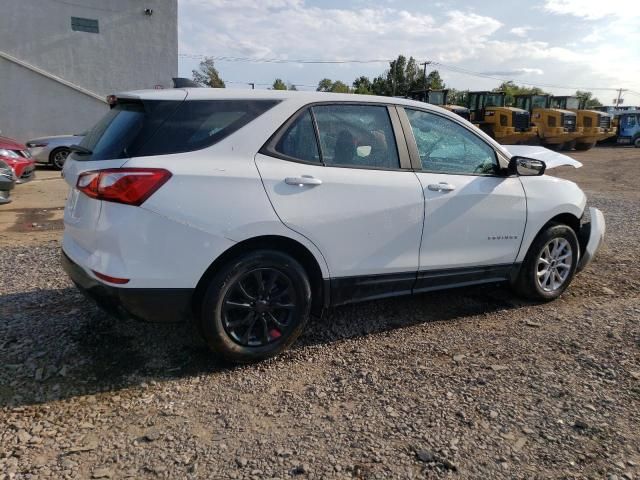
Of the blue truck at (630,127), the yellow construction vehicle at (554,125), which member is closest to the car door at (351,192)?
the yellow construction vehicle at (554,125)

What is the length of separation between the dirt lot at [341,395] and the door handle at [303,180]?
3.99 ft

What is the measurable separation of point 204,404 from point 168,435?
32 cm

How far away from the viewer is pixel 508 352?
11.9 feet

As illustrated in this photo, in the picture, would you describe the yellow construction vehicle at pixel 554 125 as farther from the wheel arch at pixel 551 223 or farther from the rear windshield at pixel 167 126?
the rear windshield at pixel 167 126

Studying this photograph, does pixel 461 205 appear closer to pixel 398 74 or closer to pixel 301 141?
Result: pixel 301 141

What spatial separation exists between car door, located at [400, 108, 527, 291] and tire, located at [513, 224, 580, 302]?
269mm

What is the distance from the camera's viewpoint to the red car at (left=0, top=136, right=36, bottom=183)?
8.46 m

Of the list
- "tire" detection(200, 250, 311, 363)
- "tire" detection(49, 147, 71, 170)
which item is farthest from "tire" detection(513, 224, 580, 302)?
"tire" detection(49, 147, 71, 170)

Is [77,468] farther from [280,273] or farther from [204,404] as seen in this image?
[280,273]

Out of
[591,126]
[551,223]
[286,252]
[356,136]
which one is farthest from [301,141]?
[591,126]

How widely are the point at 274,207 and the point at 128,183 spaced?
0.85m

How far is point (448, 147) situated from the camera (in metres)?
3.97

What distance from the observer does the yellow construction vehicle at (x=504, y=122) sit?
24594 millimetres

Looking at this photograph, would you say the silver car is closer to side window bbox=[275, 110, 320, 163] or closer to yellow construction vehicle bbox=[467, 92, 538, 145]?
side window bbox=[275, 110, 320, 163]
